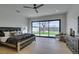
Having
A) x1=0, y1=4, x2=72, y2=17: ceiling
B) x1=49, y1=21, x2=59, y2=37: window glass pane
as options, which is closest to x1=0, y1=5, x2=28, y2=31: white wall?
x1=0, y1=4, x2=72, y2=17: ceiling

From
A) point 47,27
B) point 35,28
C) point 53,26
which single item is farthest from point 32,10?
point 53,26

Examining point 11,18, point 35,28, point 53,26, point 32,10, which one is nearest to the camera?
point 32,10

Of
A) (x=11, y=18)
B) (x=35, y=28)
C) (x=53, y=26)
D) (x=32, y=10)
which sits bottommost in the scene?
(x=35, y=28)

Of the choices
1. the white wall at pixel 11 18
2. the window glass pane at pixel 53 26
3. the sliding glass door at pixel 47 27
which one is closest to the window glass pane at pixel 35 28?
the sliding glass door at pixel 47 27

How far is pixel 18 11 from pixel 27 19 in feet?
3.28

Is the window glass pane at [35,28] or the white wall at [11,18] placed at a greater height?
the white wall at [11,18]

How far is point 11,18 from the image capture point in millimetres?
6059

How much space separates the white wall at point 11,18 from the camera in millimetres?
5496

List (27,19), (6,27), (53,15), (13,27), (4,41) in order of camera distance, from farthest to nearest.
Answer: (53,15)
(27,19)
(13,27)
(6,27)
(4,41)

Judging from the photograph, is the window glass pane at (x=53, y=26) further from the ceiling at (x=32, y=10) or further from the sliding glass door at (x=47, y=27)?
the ceiling at (x=32, y=10)

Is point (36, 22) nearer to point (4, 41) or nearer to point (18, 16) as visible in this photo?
point (18, 16)

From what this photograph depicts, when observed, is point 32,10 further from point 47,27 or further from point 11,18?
point 47,27
